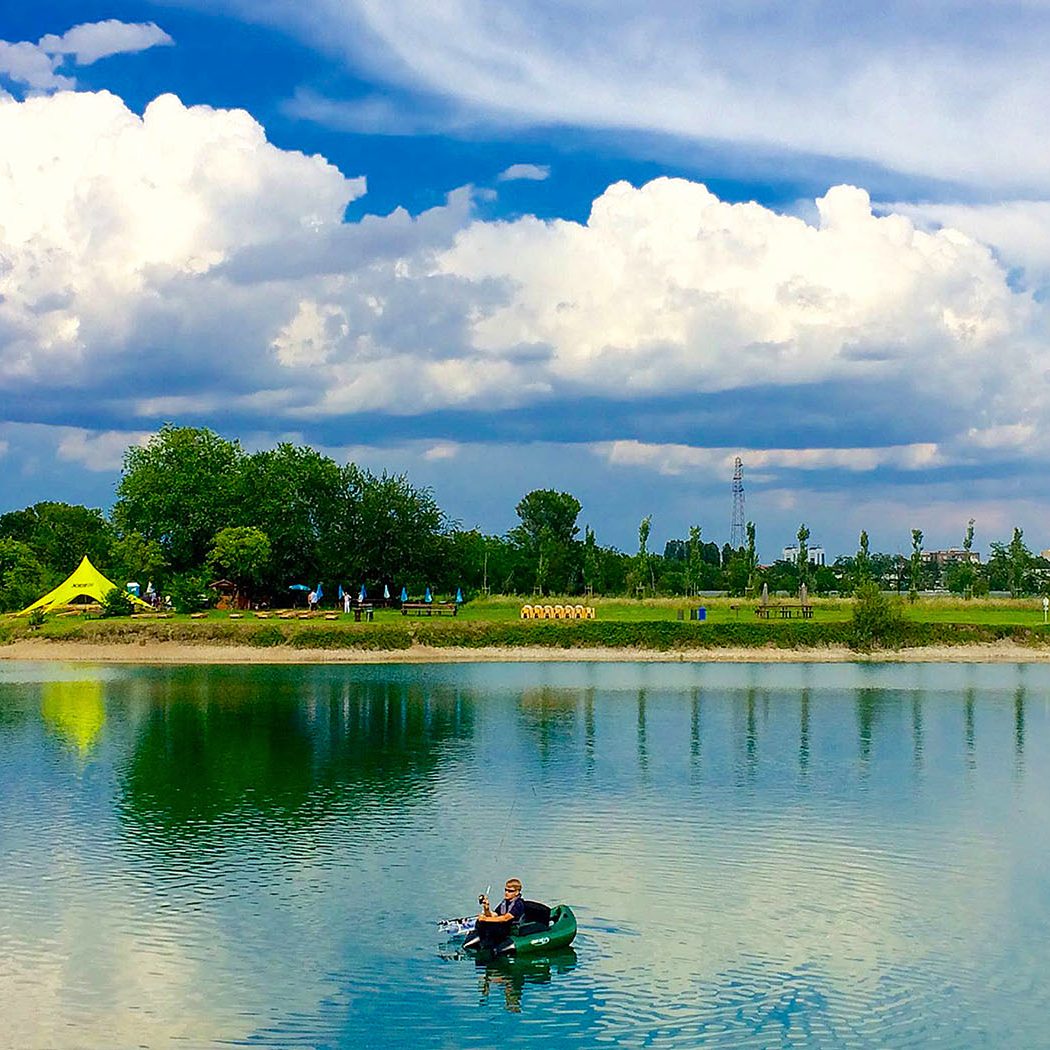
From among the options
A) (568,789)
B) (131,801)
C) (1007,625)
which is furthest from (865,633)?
(131,801)

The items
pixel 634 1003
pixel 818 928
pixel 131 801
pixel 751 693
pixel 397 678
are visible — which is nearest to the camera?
pixel 634 1003

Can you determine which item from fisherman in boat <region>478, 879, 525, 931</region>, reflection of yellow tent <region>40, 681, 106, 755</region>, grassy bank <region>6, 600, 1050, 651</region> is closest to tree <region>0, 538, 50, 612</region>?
grassy bank <region>6, 600, 1050, 651</region>

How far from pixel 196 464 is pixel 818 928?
10763 centimetres

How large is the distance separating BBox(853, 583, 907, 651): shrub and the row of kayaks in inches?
3074

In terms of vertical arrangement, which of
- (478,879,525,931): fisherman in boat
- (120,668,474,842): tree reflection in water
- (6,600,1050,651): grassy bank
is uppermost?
(6,600,1050,651): grassy bank

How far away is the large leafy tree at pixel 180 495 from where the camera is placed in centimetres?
12325

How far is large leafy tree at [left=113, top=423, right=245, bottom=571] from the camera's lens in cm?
12325

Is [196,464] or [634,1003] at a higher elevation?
[196,464]

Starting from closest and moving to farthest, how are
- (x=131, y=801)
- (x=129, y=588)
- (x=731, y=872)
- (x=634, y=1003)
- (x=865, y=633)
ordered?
(x=634, y=1003), (x=731, y=872), (x=131, y=801), (x=865, y=633), (x=129, y=588)

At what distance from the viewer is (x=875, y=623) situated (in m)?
101

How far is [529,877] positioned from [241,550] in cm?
8815

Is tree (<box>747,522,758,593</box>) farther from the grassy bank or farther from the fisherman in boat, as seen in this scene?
the fisherman in boat

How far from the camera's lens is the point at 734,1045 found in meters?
21.9

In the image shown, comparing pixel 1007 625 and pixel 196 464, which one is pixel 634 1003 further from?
pixel 196 464
